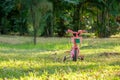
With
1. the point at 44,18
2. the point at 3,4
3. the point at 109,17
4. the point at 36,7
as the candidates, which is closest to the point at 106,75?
the point at 36,7

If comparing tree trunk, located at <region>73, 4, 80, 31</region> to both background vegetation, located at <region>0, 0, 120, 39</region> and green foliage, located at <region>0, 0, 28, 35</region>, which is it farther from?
green foliage, located at <region>0, 0, 28, 35</region>

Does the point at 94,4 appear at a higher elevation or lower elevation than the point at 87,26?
higher

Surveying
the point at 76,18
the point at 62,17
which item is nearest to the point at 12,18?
the point at 62,17

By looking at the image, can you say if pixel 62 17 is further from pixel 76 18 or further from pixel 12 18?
pixel 12 18

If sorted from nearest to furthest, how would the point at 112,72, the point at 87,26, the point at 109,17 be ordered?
the point at 112,72 < the point at 109,17 < the point at 87,26

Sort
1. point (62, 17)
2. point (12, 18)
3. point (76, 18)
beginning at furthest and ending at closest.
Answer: point (12, 18), point (76, 18), point (62, 17)

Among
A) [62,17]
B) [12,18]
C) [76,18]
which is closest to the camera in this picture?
[62,17]

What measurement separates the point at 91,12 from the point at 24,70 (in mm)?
27772

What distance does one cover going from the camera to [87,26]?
132 ft

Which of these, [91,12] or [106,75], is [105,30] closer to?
[91,12]

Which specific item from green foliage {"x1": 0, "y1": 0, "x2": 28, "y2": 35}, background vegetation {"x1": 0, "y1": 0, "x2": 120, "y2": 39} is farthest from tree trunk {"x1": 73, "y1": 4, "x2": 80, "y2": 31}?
green foliage {"x1": 0, "y1": 0, "x2": 28, "y2": 35}

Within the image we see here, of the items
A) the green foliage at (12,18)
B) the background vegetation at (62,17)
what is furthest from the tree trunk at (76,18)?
the green foliage at (12,18)

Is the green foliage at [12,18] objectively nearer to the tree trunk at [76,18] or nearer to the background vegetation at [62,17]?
the background vegetation at [62,17]

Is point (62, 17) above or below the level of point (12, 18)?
above
